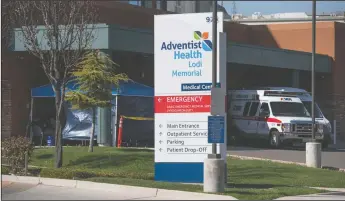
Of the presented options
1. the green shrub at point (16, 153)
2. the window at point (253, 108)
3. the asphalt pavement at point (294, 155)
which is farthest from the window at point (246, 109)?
the green shrub at point (16, 153)

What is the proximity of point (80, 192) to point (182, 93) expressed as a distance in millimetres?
3568

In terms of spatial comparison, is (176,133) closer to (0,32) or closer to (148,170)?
(148,170)

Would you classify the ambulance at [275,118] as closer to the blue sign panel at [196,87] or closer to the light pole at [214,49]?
the blue sign panel at [196,87]

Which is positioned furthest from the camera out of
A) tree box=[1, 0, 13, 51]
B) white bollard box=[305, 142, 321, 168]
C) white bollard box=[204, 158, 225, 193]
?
tree box=[1, 0, 13, 51]

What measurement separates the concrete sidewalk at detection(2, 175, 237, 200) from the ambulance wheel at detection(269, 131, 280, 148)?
14571 mm

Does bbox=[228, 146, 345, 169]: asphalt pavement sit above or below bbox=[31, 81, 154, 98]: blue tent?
below

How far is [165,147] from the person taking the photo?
14.8m

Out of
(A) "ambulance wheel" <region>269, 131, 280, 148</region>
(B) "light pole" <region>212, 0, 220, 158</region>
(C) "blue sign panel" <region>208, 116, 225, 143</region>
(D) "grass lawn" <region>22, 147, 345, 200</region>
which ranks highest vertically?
(B) "light pole" <region>212, 0, 220, 158</region>

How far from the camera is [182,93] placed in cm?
1457

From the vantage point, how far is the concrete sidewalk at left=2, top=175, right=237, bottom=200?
12.3 metres

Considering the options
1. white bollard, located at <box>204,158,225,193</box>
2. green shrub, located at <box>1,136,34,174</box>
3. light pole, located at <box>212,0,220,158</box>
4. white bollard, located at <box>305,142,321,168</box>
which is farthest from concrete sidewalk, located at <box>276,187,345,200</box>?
green shrub, located at <box>1,136,34,174</box>

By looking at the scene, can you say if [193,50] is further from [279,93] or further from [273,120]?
[279,93]

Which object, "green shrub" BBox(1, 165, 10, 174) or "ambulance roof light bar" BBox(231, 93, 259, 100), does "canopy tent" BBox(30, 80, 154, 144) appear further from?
"green shrub" BBox(1, 165, 10, 174)

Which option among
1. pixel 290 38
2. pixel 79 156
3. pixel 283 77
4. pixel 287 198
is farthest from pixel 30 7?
pixel 290 38
